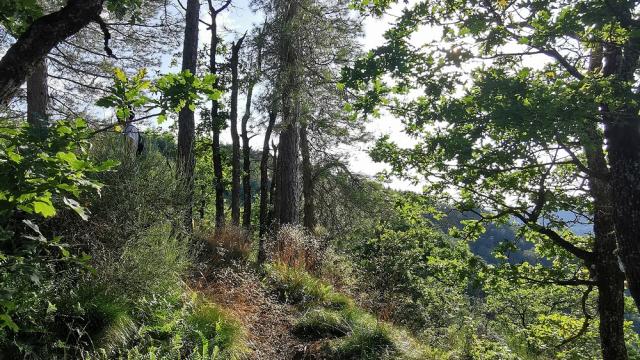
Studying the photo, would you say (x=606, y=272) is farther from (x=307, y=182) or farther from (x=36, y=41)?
(x=307, y=182)

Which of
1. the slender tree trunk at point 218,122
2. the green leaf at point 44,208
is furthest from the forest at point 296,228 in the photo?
the slender tree trunk at point 218,122

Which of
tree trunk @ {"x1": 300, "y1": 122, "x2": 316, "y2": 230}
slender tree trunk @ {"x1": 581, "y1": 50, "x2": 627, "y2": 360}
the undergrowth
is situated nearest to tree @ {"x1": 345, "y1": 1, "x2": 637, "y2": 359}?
slender tree trunk @ {"x1": 581, "y1": 50, "x2": 627, "y2": 360}

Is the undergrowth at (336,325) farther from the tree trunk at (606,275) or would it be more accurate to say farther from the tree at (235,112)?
the tree at (235,112)

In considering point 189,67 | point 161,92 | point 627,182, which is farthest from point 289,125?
point 161,92

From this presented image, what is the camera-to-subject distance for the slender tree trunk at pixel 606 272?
604 cm

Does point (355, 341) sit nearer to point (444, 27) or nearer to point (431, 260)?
point (431, 260)

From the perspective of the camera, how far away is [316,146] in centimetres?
1541

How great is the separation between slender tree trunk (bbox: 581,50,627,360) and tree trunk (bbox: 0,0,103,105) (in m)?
6.27

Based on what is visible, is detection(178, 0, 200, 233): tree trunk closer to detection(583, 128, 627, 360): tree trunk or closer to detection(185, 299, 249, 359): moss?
detection(185, 299, 249, 359): moss

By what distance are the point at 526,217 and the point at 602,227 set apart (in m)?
1.07

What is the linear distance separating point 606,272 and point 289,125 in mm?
8037

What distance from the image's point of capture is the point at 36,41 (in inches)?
82.4

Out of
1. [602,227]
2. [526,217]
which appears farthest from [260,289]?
[602,227]

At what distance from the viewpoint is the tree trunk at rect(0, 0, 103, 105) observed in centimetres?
199
